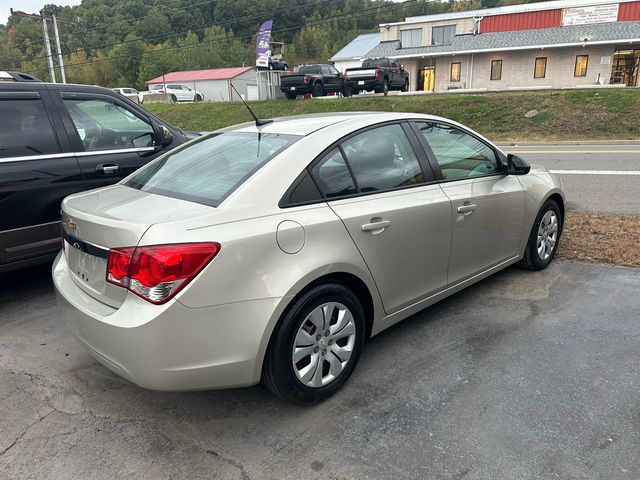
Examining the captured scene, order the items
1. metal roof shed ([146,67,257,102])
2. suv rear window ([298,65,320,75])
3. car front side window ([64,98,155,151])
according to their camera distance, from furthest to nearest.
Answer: metal roof shed ([146,67,257,102]) → suv rear window ([298,65,320,75]) → car front side window ([64,98,155,151])

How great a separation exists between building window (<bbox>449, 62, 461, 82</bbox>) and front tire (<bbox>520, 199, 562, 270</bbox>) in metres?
33.6

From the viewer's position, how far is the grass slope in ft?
56.5

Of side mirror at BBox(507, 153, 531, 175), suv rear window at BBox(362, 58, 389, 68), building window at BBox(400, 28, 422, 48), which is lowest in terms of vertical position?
side mirror at BBox(507, 153, 531, 175)

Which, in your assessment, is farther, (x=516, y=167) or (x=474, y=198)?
(x=516, y=167)

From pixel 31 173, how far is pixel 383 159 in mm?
2893

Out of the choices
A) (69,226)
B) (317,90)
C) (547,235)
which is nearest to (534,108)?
(317,90)

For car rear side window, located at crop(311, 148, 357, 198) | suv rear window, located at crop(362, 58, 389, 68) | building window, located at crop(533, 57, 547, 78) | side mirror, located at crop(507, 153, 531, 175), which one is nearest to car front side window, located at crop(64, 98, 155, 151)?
car rear side window, located at crop(311, 148, 357, 198)

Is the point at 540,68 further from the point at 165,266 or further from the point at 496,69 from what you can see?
the point at 165,266

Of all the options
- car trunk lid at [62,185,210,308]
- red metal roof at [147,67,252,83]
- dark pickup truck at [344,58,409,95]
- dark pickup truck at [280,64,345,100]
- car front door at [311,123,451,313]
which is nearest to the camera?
car trunk lid at [62,185,210,308]

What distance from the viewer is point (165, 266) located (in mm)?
2312

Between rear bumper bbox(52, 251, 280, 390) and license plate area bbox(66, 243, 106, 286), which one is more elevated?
license plate area bbox(66, 243, 106, 286)

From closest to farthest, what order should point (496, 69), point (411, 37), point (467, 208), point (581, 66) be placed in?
point (467, 208), point (581, 66), point (496, 69), point (411, 37)

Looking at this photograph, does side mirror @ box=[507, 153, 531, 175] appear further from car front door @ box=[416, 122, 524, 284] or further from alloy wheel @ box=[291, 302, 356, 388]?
alloy wheel @ box=[291, 302, 356, 388]

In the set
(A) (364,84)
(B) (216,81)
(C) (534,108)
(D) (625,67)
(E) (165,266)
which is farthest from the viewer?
(B) (216,81)
